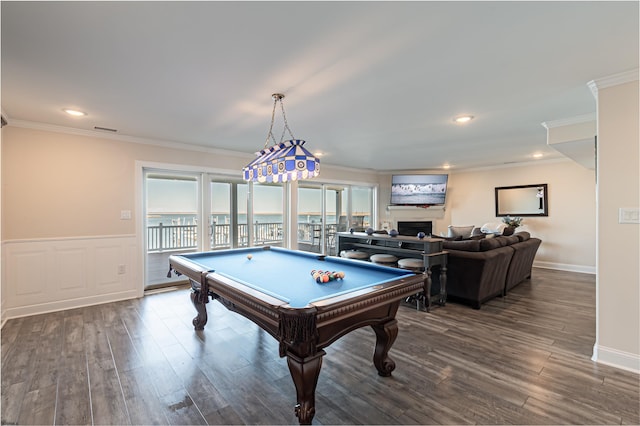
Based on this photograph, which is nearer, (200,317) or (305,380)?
(305,380)

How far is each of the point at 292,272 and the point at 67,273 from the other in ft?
11.1

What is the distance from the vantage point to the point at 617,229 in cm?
244

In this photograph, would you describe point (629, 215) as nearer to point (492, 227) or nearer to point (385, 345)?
point (385, 345)

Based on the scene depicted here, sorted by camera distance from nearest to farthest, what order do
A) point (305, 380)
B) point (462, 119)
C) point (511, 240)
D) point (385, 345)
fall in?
point (305, 380)
point (385, 345)
point (462, 119)
point (511, 240)

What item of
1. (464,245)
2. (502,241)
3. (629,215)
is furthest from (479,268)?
(629,215)

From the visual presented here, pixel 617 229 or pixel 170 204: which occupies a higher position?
pixel 170 204

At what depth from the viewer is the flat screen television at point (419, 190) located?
7.62 metres

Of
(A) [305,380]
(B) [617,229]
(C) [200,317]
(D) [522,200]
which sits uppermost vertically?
(D) [522,200]

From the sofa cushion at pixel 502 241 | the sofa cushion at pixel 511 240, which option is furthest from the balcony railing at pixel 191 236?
the sofa cushion at pixel 511 240

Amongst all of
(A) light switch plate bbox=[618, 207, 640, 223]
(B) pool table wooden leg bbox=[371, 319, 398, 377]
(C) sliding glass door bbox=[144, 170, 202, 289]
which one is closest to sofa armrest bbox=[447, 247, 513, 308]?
(A) light switch plate bbox=[618, 207, 640, 223]

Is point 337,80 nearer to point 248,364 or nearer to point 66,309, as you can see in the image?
point 248,364

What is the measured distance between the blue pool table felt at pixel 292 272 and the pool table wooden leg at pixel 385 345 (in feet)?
1.22

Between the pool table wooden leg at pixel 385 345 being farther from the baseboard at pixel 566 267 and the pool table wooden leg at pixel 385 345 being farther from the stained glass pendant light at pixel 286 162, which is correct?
the baseboard at pixel 566 267

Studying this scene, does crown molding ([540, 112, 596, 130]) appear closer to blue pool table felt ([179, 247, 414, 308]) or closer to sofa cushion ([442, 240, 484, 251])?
sofa cushion ([442, 240, 484, 251])
